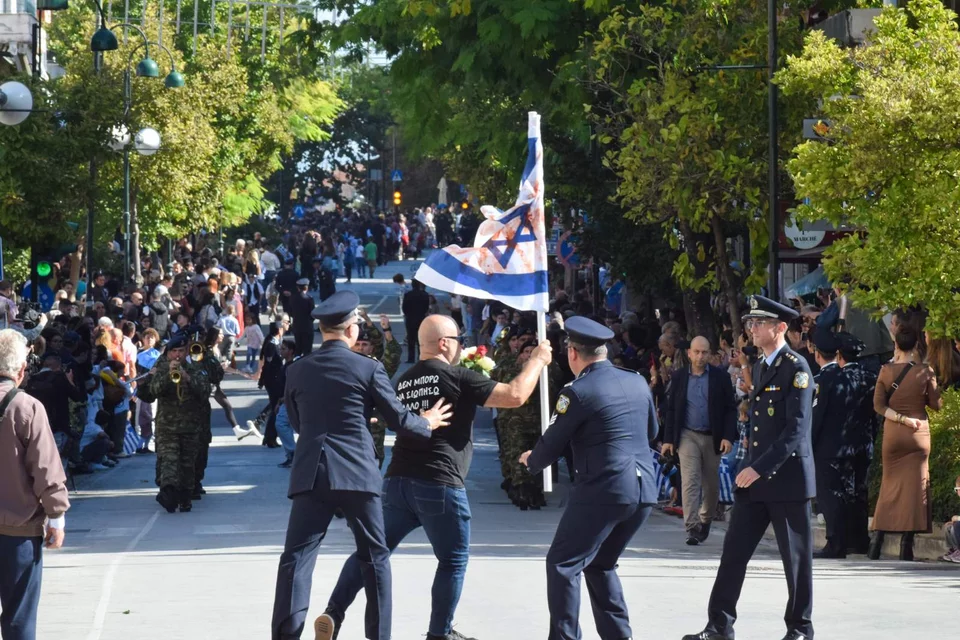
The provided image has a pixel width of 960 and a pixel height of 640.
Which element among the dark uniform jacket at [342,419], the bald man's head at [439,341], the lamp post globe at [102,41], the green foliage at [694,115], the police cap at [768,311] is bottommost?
the dark uniform jacket at [342,419]

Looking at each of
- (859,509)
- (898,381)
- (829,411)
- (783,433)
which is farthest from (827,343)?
(783,433)

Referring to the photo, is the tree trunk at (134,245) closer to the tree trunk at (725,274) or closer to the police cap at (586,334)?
the tree trunk at (725,274)

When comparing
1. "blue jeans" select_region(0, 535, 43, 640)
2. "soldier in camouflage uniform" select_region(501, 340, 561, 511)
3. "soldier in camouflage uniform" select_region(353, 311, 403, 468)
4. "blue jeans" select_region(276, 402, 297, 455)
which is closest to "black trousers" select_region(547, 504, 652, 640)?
"blue jeans" select_region(0, 535, 43, 640)

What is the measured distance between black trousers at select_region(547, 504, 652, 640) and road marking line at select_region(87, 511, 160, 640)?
2.95 metres

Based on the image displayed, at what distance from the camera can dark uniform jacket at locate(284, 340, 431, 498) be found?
30.2 ft

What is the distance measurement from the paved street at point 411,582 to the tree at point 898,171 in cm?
239

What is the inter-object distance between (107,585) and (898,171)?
24.3ft

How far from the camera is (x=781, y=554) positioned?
31.9 ft

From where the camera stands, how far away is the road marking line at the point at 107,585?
10859 mm

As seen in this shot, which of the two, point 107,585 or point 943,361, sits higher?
point 943,361

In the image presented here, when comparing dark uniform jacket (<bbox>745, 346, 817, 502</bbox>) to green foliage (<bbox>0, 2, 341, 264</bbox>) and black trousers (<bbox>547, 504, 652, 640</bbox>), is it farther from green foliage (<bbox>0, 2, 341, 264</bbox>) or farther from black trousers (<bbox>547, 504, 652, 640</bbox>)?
green foliage (<bbox>0, 2, 341, 264</bbox>)

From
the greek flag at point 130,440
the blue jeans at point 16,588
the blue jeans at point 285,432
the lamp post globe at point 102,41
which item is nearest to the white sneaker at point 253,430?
the greek flag at point 130,440

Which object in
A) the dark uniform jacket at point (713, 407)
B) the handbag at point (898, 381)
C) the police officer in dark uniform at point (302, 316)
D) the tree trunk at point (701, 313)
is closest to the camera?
the handbag at point (898, 381)

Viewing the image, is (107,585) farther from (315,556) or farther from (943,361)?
(943,361)
